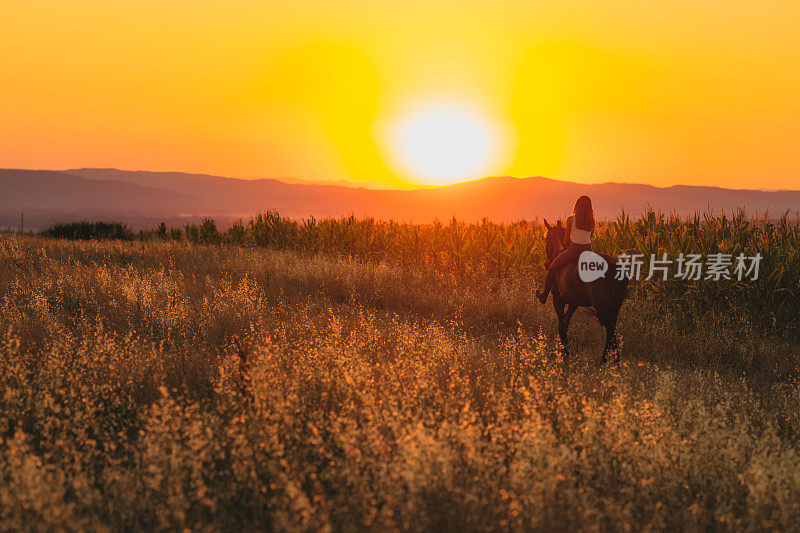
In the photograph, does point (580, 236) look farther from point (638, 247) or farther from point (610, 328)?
point (638, 247)

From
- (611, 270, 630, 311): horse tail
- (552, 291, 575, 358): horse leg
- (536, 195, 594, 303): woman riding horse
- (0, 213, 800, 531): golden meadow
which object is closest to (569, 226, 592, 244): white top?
(536, 195, 594, 303): woman riding horse

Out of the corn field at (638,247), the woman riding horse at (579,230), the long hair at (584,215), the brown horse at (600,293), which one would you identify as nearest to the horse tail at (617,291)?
the brown horse at (600,293)

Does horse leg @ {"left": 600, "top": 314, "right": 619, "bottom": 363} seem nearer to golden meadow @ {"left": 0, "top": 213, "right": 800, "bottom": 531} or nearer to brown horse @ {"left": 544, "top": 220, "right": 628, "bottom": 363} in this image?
brown horse @ {"left": 544, "top": 220, "right": 628, "bottom": 363}

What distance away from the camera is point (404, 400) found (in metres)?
5.03

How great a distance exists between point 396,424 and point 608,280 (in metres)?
4.09

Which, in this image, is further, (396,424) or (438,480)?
(396,424)

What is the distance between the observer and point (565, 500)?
3803mm

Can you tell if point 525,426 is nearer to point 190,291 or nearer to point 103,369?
point 103,369

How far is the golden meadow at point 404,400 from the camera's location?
12.0 ft

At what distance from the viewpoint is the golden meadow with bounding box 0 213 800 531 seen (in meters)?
3.67

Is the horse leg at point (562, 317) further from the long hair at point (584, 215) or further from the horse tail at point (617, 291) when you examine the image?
the long hair at point (584, 215)

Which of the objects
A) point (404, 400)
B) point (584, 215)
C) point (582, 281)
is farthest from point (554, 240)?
point (404, 400)

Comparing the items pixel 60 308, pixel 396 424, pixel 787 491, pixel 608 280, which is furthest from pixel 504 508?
pixel 60 308

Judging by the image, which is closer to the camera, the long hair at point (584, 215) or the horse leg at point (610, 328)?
the long hair at point (584, 215)
